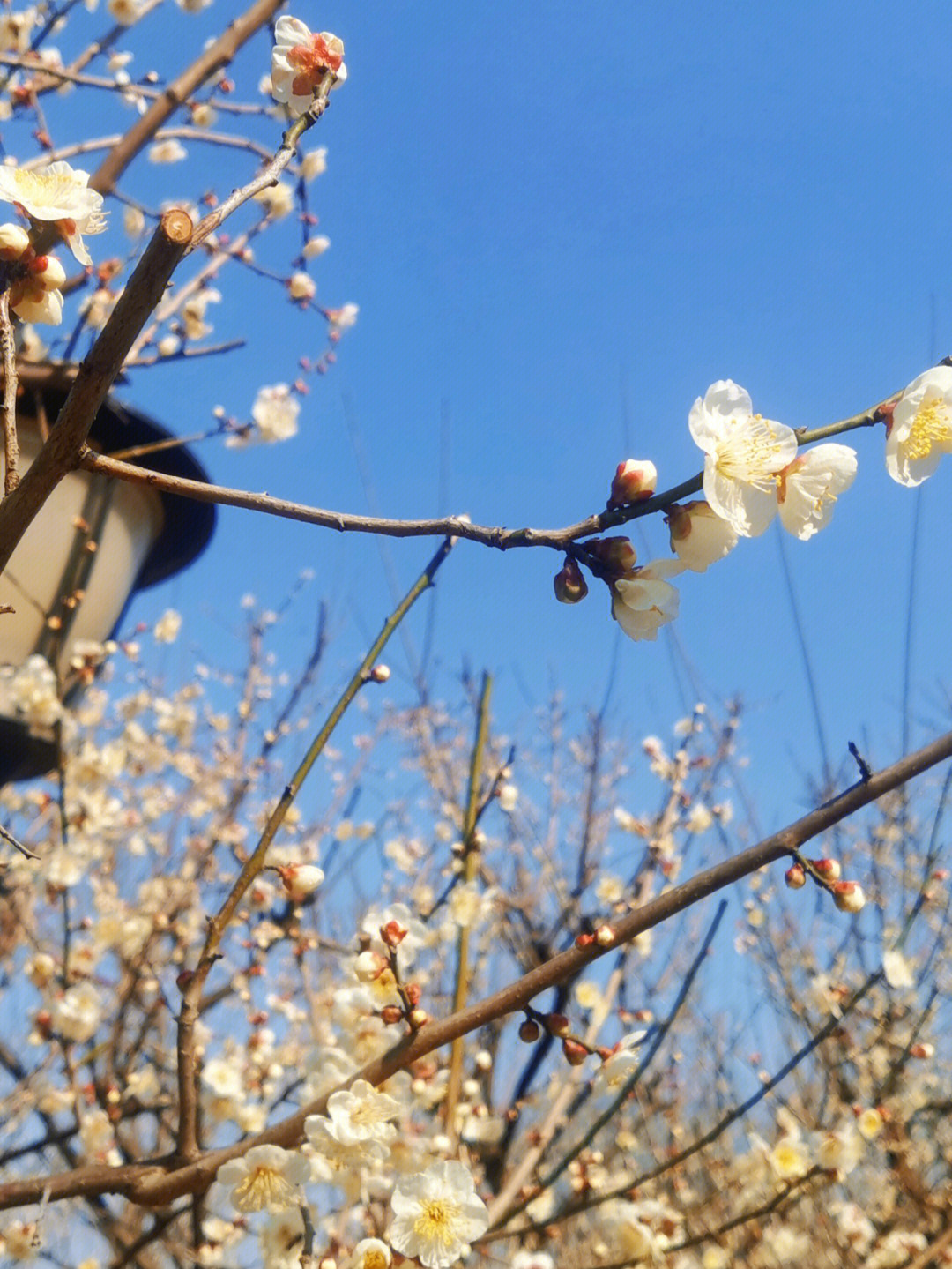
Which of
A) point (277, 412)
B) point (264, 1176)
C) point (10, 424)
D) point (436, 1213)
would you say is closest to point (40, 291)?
point (10, 424)

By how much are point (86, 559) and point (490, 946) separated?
395 centimetres

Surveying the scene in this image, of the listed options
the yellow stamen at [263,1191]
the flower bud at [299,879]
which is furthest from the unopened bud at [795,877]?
the yellow stamen at [263,1191]

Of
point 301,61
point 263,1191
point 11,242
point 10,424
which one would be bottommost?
point 263,1191

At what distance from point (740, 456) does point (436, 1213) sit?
126 centimetres

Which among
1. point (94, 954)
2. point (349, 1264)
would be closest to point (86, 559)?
point (349, 1264)

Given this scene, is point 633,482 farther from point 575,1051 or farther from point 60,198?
point 575,1051

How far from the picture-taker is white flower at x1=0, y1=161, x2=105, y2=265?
3.07ft

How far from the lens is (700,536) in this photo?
3.16 ft

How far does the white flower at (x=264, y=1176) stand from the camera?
122cm

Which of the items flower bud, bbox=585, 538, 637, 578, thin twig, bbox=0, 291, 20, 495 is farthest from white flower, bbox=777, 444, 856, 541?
thin twig, bbox=0, 291, 20, 495

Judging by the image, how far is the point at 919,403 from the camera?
3.25 ft

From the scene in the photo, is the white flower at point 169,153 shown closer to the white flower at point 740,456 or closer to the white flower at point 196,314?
the white flower at point 196,314

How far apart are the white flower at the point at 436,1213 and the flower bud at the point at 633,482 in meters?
1.12

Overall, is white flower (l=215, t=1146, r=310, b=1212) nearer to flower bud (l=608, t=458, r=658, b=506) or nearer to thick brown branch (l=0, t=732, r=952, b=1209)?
thick brown branch (l=0, t=732, r=952, b=1209)
